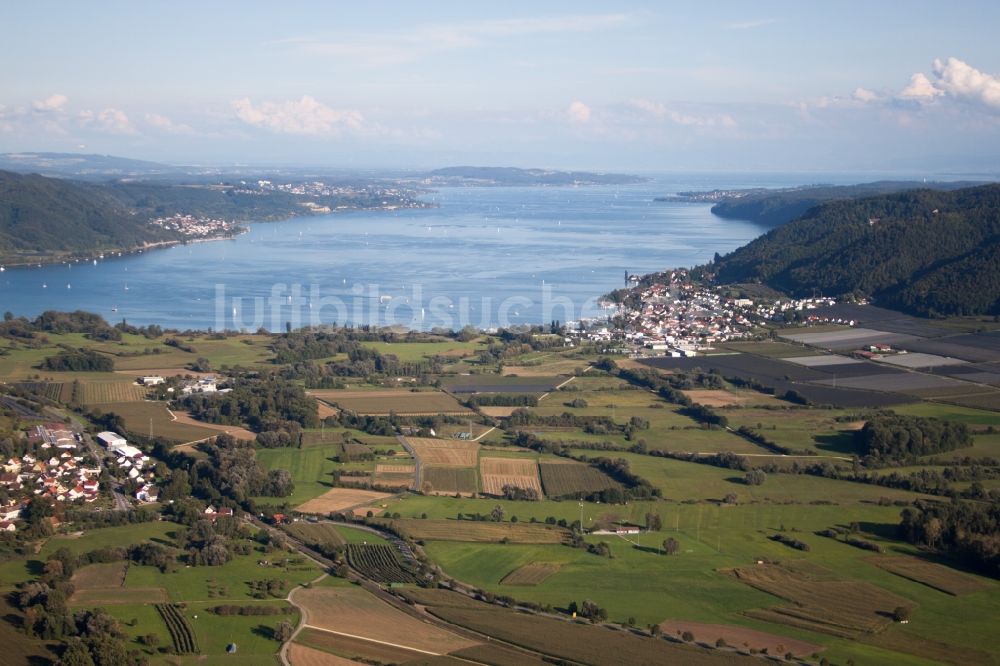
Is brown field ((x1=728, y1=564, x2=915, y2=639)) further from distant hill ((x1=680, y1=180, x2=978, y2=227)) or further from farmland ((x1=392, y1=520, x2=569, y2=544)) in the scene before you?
distant hill ((x1=680, y1=180, x2=978, y2=227))

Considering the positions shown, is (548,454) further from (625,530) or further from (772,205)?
(772,205)

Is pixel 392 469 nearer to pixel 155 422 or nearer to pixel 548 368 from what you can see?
pixel 155 422

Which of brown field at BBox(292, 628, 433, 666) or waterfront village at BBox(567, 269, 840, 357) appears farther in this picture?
waterfront village at BBox(567, 269, 840, 357)

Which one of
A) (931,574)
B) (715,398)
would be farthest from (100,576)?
(715,398)

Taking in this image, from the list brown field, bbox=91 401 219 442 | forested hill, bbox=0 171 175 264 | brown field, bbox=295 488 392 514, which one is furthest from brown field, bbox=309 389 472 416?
forested hill, bbox=0 171 175 264

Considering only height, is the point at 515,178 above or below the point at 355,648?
above

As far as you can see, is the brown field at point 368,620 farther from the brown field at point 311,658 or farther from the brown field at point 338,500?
the brown field at point 338,500


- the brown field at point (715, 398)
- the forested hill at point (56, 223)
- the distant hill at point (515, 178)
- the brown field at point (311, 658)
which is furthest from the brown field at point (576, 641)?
the distant hill at point (515, 178)
